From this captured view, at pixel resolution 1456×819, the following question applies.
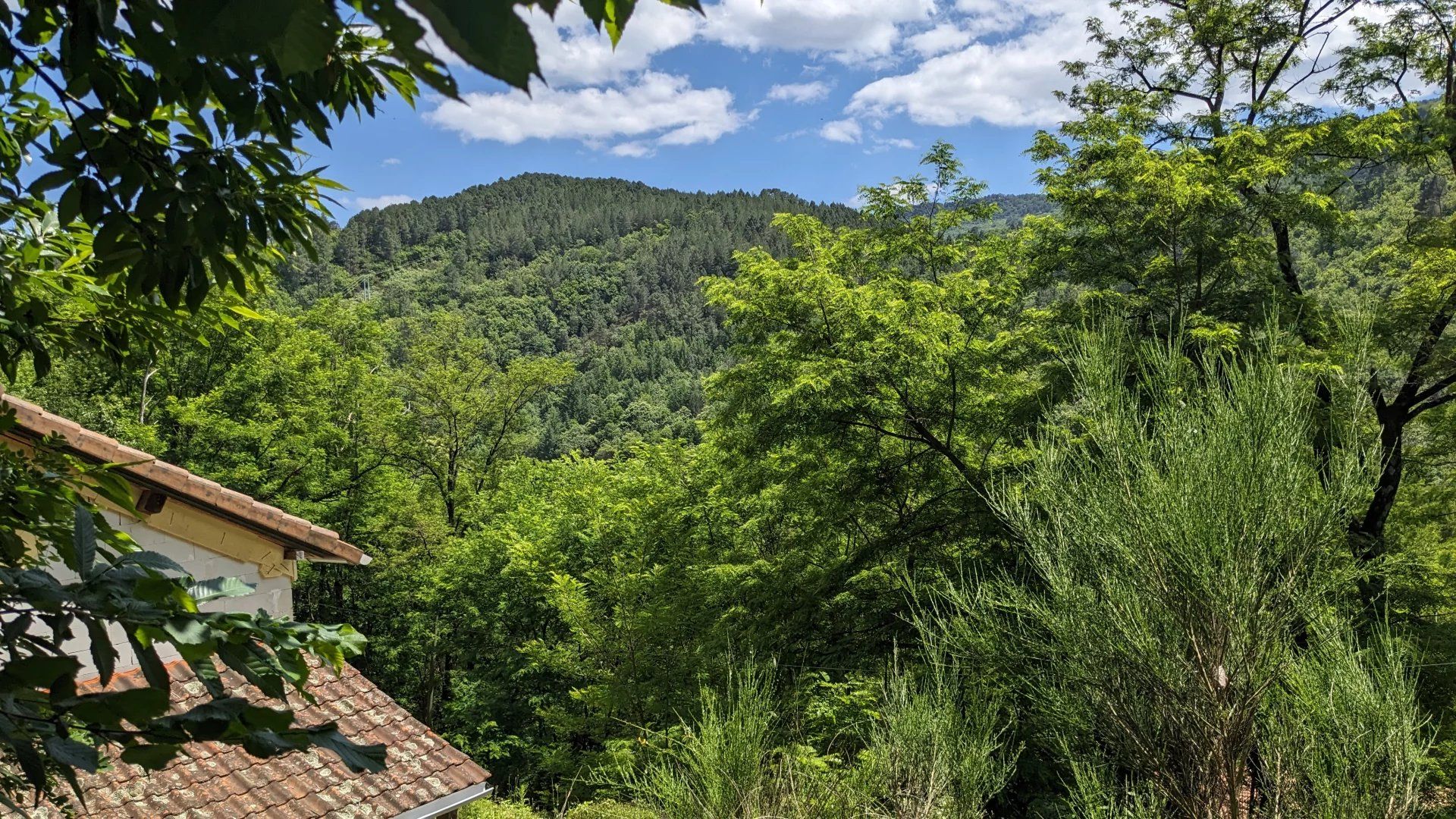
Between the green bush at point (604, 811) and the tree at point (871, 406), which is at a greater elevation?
the tree at point (871, 406)

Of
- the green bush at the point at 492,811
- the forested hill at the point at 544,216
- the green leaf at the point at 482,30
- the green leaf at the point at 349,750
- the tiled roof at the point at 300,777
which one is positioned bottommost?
the green bush at the point at 492,811

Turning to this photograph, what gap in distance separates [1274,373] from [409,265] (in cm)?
13821

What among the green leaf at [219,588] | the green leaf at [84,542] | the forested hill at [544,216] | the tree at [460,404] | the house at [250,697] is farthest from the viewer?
the forested hill at [544,216]

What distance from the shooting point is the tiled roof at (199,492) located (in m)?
5.30

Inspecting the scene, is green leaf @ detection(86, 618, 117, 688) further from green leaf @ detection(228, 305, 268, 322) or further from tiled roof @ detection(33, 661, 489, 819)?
tiled roof @ detection(33, 661, 489, 819)

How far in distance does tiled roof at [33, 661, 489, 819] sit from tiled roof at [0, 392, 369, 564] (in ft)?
3.46

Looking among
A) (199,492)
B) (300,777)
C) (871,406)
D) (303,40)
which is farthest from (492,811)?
(303,40)

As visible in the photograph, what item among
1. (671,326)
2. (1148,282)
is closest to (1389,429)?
(1148,282)

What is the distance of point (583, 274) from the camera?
4916 inches

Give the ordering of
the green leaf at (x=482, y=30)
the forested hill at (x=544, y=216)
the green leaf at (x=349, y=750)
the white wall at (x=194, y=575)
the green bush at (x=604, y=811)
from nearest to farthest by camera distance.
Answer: the green leaf at (x=482, y=30) → the green leaf at (x=349, y=750) → the white wall at (x=194, y=575) → the green bush at (x=604, y=811) → the forested hill at (x=544, y=216)

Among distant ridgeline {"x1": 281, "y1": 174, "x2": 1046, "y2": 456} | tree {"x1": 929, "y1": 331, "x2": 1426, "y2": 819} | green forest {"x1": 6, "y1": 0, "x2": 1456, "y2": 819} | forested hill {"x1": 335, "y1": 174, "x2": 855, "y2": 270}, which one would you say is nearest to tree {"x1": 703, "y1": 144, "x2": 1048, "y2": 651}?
green forest {"x1": 6, "y1": 0, "x2": 1456, "y2": 819}

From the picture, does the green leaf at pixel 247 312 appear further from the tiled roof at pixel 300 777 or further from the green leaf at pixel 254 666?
the tiled roof at pixel 300 777

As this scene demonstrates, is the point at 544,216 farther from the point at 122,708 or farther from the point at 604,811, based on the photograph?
the point at 122,708

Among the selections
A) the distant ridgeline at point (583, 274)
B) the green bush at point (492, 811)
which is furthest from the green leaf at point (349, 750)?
the distant ridgeline at point (583, 274)
